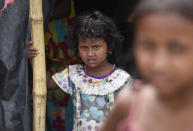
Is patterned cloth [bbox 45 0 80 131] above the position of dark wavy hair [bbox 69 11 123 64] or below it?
below

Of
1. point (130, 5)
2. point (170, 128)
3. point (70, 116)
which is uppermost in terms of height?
point (130, 5)

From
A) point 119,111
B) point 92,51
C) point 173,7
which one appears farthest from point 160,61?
point 92,51

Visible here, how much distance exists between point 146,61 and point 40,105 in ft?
5.25

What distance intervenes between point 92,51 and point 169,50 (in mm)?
1567

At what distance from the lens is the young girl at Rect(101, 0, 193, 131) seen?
37.9 inches

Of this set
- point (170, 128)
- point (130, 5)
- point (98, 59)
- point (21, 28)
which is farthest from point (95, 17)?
point (130, 5)

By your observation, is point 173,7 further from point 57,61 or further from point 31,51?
point 57,61

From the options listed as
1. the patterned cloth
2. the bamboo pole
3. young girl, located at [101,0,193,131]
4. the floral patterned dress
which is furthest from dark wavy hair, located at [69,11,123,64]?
young girl, located at [101,0,193,131]

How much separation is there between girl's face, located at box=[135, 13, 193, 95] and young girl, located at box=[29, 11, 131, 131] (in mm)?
1510

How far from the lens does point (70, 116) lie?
3.27 metres

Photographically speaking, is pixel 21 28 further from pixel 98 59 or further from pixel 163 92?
pixel 163 92

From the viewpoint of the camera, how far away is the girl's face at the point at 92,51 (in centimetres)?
252

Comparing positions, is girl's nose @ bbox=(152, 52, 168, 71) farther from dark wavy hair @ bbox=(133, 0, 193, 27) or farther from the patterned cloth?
the patterned cloth

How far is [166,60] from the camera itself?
0.96m
